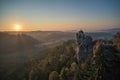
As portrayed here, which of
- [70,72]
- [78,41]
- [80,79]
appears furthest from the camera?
[78,41]

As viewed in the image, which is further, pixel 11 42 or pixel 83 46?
pixel 11 42

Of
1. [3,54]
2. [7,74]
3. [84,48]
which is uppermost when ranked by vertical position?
[84,48]

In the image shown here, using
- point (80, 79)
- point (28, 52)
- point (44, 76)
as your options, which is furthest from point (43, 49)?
point (80, 79)

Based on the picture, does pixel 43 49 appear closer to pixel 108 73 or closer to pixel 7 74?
pixel 7 74

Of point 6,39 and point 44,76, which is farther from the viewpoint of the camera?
point 6,39

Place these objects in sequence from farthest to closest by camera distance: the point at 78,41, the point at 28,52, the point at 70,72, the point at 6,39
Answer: the point at 28,52, the point at 6,39, the point at 78,41, the point at 70,72

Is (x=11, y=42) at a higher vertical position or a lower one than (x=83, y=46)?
lower

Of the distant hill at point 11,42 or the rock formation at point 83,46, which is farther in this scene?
the distant hill at point 11,42

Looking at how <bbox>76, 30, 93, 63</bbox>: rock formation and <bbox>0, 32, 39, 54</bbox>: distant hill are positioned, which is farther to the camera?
<bbox>0, 32, 39, 54</bbox>: distant hill
